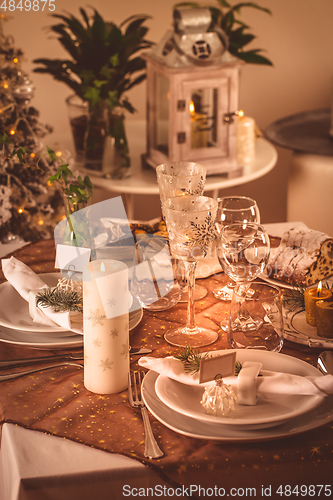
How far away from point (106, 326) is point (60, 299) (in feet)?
0.64

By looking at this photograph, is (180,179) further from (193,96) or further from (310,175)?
(310,175)

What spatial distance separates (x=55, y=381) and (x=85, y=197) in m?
0.32

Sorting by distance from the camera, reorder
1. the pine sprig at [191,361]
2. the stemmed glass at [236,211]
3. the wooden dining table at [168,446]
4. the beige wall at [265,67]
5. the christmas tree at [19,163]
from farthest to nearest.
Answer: the beige wall at [265,67] → the christmas tree at [19,163] → the stemmed glass at [236,211] → the pine sprig at [191,361] → the wooden dining table at [168,446]

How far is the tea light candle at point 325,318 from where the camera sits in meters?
0.79

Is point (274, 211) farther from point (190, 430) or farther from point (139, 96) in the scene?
point (190, 430)

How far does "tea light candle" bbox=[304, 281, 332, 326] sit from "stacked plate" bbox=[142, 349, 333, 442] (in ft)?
0.52

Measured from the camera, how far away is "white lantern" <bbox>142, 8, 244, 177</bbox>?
174 centimetres

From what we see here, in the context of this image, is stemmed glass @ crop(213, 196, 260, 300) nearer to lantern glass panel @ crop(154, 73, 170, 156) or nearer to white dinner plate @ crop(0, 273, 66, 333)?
white dinner plate @ crop(0, 273, 66, 333)

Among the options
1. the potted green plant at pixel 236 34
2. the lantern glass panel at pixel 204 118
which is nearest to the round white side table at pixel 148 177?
the lantern glass panel at pixel 204 118

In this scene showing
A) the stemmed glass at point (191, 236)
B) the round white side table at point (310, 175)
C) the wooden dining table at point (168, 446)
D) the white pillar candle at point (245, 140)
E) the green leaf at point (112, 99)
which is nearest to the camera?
the wooden dining table at point (168, 446)

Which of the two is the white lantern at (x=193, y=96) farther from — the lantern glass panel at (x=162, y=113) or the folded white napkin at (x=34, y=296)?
the folded white napkin at (x=34, y=296)

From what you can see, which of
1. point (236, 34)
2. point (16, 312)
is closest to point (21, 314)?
point (16, 312)

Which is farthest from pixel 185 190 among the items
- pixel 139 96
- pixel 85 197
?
pixel 139 96

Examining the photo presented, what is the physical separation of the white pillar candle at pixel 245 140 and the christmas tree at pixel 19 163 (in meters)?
0.68
